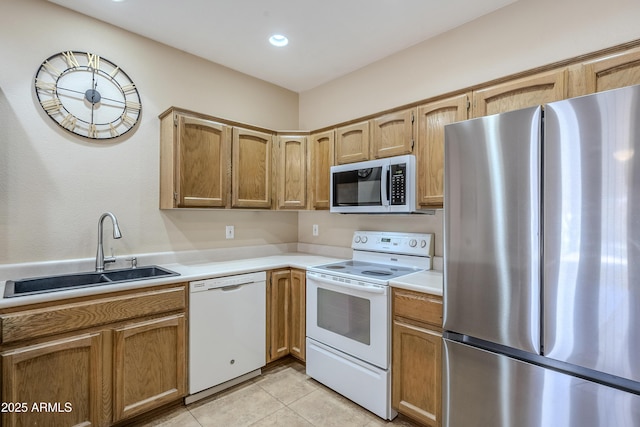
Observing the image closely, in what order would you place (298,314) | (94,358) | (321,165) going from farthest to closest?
1. (321,165)
2. (298,314)
3. (94,358)

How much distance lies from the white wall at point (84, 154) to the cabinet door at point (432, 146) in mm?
1802

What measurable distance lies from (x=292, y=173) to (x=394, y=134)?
1079mm

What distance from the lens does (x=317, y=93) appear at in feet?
11.4

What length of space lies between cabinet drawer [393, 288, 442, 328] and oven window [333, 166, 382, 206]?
720 millimetres

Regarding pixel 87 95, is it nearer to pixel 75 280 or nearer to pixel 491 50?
pixel 75 280

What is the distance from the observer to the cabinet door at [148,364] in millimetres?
1865

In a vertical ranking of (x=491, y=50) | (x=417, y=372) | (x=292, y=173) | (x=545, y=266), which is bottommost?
(x=417, y=372)

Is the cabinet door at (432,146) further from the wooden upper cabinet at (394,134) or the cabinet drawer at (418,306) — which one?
the cabinet drawer at (418,306)

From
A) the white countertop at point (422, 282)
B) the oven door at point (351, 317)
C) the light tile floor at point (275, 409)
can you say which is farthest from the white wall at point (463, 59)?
the light tile floor at point (275, 409)

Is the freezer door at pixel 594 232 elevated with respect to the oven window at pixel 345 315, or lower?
elevated

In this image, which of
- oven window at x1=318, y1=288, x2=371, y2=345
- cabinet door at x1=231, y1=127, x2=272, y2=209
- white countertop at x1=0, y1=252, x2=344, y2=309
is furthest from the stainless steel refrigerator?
cabinet door at x1=231, y1=127, x2=272, y2=209

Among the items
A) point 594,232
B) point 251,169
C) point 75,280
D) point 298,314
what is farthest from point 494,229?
point 75,280

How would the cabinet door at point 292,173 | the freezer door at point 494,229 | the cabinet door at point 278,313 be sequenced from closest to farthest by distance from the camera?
the freezer door at point 494,229
the cabinet door at point 278,313
the cabinet door at point 292,173

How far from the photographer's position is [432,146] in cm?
213
